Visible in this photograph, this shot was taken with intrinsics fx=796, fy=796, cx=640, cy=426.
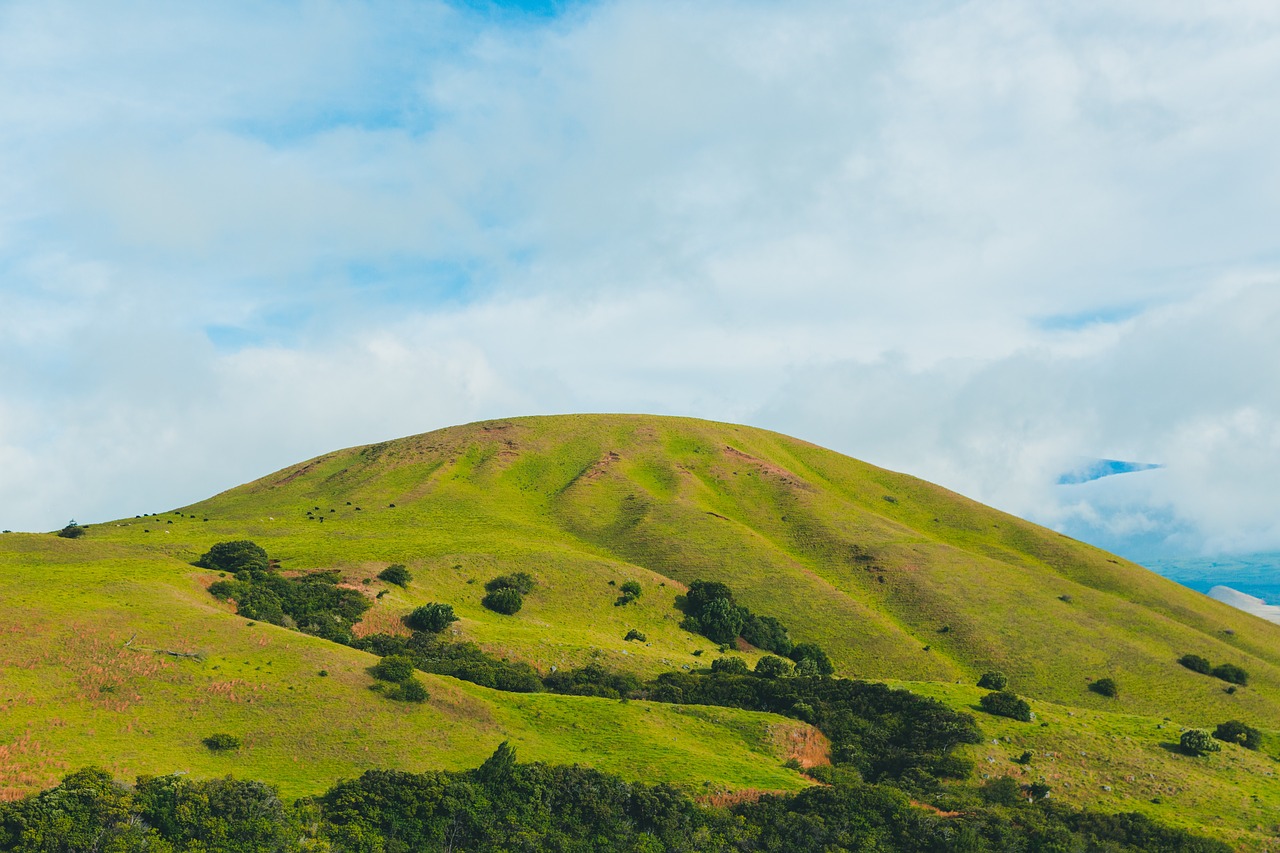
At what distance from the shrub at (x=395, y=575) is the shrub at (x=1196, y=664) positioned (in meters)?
89.8

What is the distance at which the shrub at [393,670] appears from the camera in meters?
56.7

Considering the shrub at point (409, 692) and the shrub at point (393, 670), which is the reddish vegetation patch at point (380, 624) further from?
the shrub at point (409, 692)

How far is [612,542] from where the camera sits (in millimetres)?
119250

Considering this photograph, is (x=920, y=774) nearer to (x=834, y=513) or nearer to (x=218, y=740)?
(x=218, y=740)

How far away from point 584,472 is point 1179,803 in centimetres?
10573

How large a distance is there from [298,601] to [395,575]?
12.5 metres

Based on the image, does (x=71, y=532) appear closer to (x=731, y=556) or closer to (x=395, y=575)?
(x=395, y=575)

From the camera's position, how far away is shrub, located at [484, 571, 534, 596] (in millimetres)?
93062

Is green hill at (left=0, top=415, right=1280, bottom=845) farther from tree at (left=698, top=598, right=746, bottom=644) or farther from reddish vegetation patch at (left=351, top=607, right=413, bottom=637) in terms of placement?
tree at (left=698, top=598, right=746, bottom=644)

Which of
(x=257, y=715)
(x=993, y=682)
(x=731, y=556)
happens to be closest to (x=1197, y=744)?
(x=993, y=682)

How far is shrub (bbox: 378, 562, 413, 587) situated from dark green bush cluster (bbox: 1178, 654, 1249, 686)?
294ft

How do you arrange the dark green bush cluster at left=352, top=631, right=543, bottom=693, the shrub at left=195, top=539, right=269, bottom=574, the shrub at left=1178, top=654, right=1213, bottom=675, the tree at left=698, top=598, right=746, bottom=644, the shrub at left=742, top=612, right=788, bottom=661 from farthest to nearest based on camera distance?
1. the tree at left=698, top=598, right=746, bottom=644
2. the shrub at left=742, top=612, right=788, bottom=661
3. the shrub at left=1178, top=654, right=1213, bottom=675
4. the shrub at left=195, top=539, right=269, bottom=574
5. the dark green bush cluster at left=352, top=631, right=543, bottom=693

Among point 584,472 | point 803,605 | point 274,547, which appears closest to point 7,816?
point 274,547

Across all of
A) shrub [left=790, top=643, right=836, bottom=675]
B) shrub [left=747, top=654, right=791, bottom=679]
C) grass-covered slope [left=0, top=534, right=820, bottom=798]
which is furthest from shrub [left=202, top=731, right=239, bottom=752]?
shrub [left=790, top=643, right=836, bottom=675]
